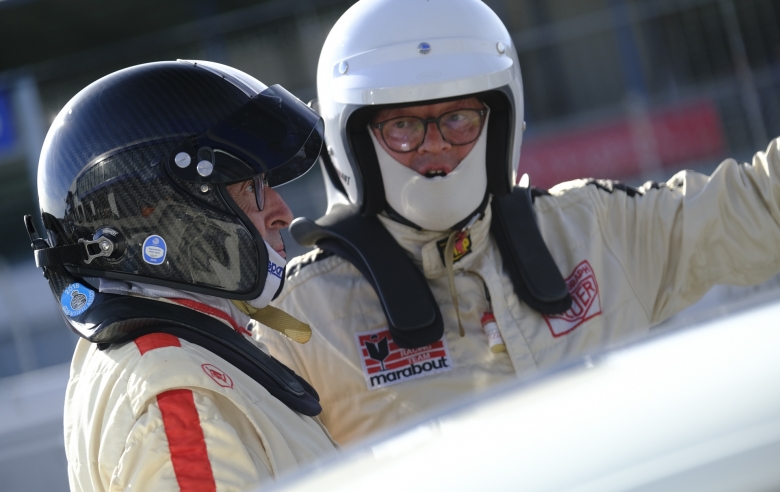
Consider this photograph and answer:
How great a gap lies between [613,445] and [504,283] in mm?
1763

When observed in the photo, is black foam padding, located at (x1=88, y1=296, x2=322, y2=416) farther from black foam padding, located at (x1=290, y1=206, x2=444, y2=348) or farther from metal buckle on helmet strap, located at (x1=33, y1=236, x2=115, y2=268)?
black foam padding, located at (x1=290, y1=206, x2=444, y2=348)

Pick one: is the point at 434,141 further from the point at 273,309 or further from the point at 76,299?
the point at 76,299

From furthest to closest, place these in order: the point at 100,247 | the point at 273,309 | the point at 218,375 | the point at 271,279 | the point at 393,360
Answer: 1. the point at 393,360
2. the point at 273,309
3. the point at 271,279
4. the point at 100,247
5. the point at 218,375

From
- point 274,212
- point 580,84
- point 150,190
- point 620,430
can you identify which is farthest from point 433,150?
point 580,84

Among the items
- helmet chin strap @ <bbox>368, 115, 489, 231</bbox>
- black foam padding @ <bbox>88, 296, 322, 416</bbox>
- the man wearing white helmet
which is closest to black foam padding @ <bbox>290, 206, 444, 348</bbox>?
the man wearing white helmet

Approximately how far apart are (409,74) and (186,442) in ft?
4.74

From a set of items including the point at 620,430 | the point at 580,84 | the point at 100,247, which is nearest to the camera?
the point at 620,430

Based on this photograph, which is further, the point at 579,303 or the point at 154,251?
the point at 579,303

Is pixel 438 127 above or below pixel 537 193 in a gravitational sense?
above

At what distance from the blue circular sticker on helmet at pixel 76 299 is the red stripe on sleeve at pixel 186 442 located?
1.08 feet

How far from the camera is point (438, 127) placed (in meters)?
2.67

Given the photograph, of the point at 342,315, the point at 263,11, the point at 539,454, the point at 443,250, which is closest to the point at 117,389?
the point at 539,454

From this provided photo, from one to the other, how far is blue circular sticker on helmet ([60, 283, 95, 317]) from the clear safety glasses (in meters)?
1.15

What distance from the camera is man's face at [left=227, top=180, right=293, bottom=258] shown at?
1949mm
